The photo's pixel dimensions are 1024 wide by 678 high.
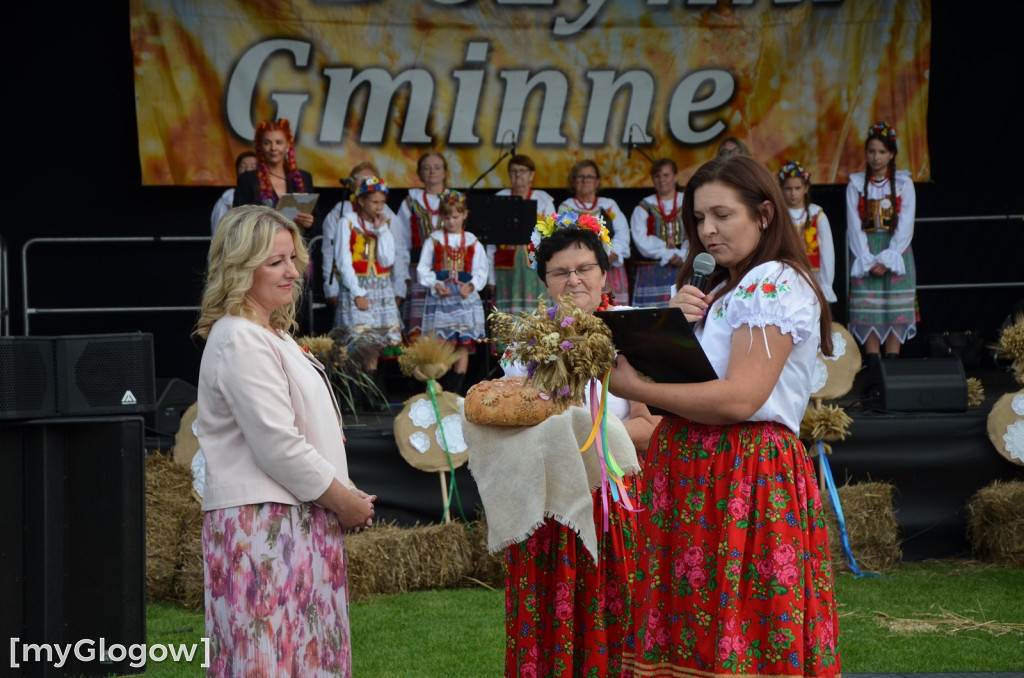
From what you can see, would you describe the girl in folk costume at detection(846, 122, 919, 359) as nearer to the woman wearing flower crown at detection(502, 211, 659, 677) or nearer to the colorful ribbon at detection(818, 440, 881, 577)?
the colorful ribbon at detection(818, 440, 881, 577)

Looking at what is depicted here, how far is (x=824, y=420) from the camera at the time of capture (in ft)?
18.3

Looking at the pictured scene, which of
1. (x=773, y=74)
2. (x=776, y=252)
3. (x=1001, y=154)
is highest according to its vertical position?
(x=773, y=74)

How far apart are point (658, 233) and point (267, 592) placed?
6.62m

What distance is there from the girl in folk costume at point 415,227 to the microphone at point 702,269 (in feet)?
20.5

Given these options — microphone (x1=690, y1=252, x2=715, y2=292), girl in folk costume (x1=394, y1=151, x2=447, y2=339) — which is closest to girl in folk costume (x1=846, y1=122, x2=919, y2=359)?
girl in folk costume (x1=394, y1=151, x2=447, y2=339)

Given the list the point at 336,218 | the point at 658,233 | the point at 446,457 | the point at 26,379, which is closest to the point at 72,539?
the point at 26,379

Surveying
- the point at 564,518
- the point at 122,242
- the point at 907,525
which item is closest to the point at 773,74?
the point at 907,525

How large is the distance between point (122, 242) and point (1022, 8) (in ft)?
24.6

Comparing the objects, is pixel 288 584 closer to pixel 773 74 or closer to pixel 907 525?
pixel 907 525

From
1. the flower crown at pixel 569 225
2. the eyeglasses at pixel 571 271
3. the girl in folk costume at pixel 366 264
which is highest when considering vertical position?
the girl in folk costume at pixel 366 264

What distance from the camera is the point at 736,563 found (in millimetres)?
2283

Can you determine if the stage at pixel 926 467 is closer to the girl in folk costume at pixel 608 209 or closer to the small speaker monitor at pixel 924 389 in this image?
the small speaker monitor at pixel 924 389

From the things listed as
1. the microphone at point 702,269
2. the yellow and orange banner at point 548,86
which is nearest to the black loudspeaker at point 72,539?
the microphone at point 702,269

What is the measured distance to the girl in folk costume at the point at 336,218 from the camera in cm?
812
